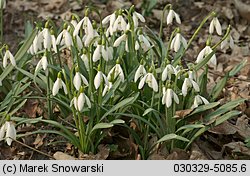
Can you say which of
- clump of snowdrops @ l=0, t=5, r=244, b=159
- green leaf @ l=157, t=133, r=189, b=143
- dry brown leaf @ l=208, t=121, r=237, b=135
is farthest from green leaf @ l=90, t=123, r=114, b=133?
dry brown leaf @ l=208, t=121, r=237, b=135

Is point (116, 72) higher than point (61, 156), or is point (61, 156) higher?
point (116, 72)

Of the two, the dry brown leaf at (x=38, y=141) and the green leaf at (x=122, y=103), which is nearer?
the green leaf at (x=122, y=103)

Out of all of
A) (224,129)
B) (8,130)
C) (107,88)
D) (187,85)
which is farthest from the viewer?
(224,129)

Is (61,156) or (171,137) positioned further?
(61,156)

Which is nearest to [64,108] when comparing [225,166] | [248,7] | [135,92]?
[135,92]

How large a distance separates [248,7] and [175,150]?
8.85 ft

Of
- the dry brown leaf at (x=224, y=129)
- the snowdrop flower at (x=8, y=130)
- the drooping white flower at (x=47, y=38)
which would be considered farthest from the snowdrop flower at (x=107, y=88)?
the dry brown leaf at (x=224, y=129)

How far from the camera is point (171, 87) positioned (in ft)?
10.5

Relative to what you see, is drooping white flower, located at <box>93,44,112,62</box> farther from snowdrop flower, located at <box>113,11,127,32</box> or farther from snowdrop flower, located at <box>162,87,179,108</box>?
snowdrop flower, located at <box>162,87,179,108</box>

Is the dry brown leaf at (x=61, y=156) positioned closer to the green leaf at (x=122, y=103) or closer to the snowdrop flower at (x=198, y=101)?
the green leaf at (x=122, y=103)

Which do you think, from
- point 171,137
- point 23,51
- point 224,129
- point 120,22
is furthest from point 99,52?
point 224,129

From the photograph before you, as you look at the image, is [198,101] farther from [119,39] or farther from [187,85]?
[119,39]

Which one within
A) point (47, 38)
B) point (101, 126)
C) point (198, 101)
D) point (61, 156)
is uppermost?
point (47, 38)

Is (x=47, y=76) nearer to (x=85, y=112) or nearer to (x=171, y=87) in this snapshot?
(x=85, y=112)
